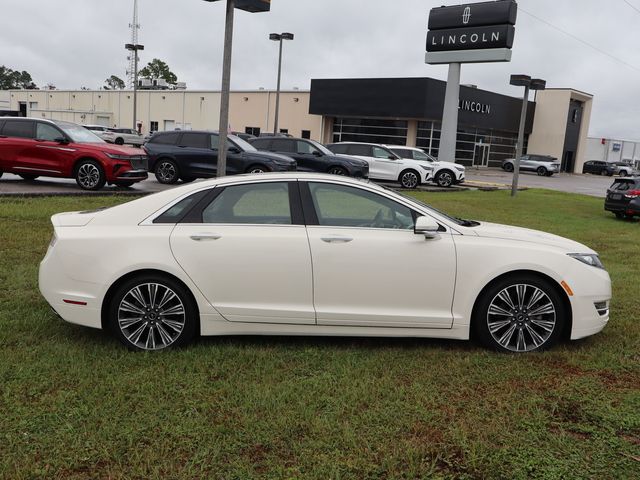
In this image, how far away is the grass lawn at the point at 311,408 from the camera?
328 centimetres

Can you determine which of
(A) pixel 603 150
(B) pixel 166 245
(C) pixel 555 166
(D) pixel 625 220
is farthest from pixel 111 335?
(A) pixel 603 150

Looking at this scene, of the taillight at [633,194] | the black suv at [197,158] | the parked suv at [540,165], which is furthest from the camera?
the parked suv at [540,165]

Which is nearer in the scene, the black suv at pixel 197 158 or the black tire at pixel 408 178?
the black suv at pixel 197 158

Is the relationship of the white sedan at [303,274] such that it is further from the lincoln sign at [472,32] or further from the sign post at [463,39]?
the lincoln sign at [472,32]

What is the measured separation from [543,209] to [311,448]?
1798 centimetres

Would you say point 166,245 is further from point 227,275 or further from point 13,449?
point 13,449

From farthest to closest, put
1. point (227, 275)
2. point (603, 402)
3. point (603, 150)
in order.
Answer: point (603, 150), point (227, 275), point (603, 402)

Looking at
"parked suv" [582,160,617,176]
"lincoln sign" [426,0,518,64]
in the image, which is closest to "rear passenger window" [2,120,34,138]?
"lincoln sign" [426,0,518,64]

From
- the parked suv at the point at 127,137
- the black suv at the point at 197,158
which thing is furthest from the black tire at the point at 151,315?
the parked suv at the point at 127,137

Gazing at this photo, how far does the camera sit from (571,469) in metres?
3.29

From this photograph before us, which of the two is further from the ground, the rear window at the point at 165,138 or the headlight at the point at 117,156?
the rear window at the point at 165,138

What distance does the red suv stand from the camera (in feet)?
47.4

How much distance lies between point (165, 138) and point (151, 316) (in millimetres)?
13615

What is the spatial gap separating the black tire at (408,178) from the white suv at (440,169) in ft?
3.63
